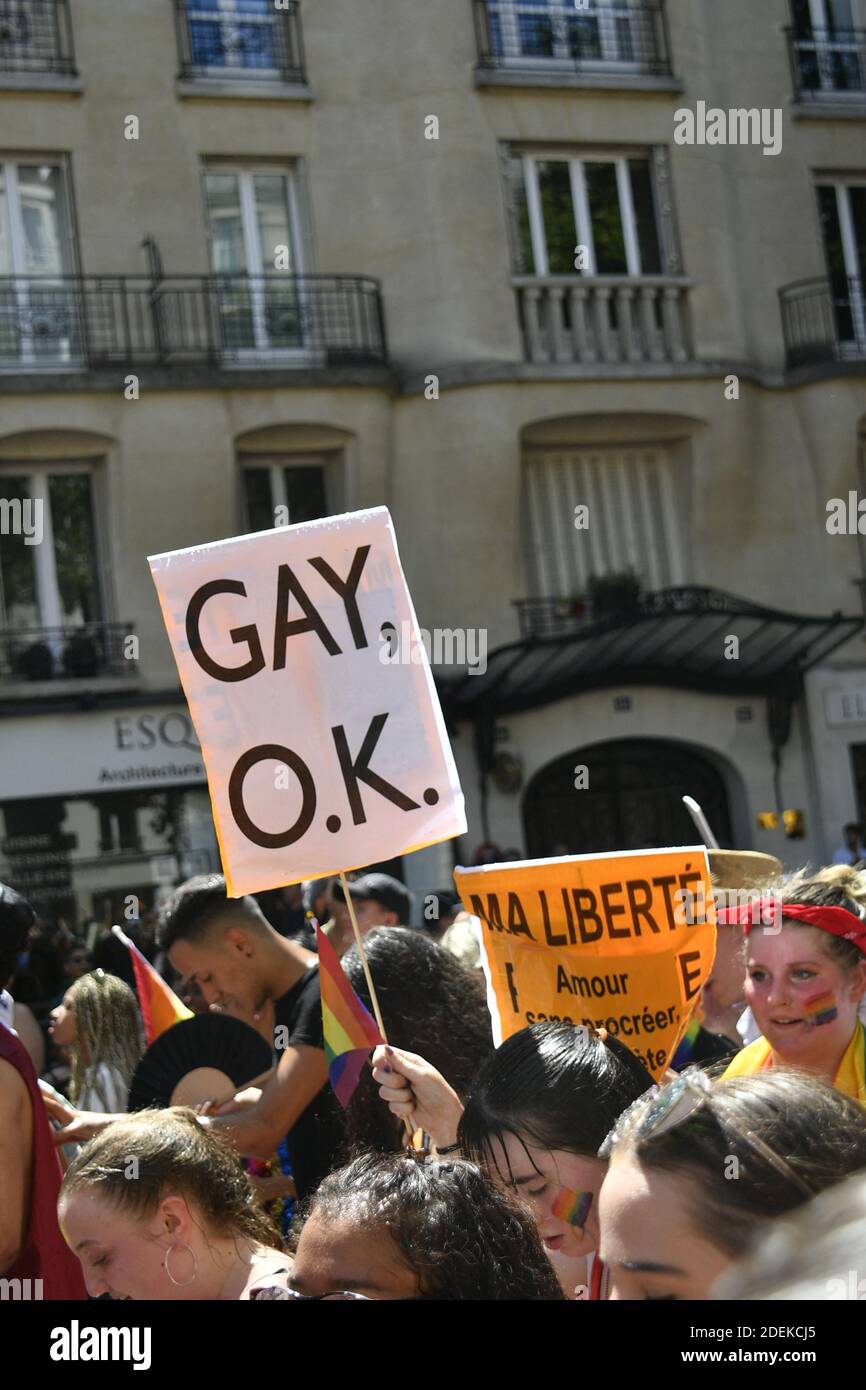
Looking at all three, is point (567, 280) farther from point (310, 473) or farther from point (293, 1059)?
point (293, 1059)

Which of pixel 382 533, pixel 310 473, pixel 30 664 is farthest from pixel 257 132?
pixel 382 533

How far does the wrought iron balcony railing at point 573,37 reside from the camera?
18938 mm

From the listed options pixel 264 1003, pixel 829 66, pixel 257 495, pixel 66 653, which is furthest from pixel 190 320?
pixel 264 1003

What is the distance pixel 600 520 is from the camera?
1930 centimetres

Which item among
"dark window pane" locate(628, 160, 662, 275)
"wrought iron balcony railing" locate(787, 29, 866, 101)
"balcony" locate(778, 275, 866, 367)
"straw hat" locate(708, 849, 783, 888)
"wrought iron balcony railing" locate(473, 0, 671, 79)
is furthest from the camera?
"wrought iron balcony railing" locate(787, 29, 866, 101)

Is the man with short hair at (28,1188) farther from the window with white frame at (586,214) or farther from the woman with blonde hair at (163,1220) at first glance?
the window with white frame at (586,214)

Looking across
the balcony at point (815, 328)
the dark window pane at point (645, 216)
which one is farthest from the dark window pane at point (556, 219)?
the balcony at point (815, 328)

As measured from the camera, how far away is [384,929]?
4555 mm

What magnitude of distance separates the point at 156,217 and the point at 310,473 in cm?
292

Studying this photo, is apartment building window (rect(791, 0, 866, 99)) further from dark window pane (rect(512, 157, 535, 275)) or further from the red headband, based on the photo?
the red headband

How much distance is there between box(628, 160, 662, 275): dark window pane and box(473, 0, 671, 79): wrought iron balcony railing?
987 millimetres

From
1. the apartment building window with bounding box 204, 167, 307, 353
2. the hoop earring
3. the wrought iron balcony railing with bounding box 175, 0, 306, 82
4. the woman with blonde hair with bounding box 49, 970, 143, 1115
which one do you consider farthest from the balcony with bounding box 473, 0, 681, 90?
the hoop earring

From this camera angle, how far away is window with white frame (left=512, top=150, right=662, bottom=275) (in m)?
18.9

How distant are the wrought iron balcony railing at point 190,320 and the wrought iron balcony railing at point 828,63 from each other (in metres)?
5.85
